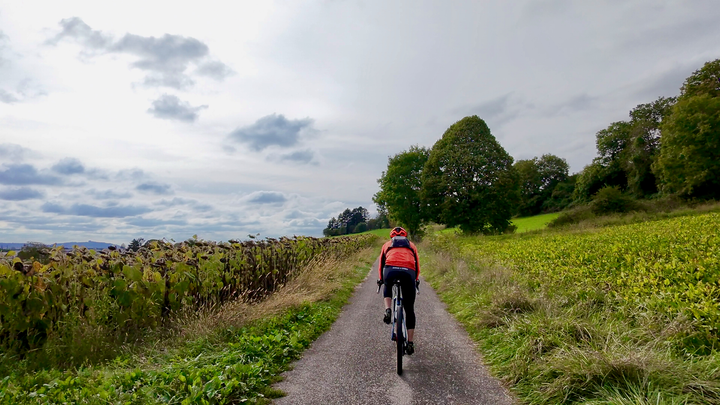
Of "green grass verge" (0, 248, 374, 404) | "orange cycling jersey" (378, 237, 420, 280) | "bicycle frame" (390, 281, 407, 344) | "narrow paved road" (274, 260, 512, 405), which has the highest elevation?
"orange cycling jersey" (378, 237, 420, 280)

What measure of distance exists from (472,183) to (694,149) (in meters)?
19.1

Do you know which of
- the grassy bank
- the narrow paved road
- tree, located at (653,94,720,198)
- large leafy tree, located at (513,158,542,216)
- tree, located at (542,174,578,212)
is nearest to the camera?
the grassy bank

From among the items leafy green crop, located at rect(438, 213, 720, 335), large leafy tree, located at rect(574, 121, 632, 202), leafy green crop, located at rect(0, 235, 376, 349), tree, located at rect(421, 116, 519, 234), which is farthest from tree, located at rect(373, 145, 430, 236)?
leafy green crop, located at rect(0, 235, 376, 349)

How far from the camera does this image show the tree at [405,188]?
47.1m

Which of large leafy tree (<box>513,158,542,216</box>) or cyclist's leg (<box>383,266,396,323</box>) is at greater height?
large leafy tree (<box>513,158,542,216</box>)

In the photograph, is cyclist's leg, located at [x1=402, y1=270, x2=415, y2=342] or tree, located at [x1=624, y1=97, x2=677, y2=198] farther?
tree, located at [x1=624, y1=97, x2=677, y2=198]

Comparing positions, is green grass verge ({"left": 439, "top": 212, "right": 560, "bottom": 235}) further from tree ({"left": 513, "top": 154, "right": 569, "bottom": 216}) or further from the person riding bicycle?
the person riding bicycle

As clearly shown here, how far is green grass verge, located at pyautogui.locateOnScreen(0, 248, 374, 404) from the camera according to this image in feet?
13.8

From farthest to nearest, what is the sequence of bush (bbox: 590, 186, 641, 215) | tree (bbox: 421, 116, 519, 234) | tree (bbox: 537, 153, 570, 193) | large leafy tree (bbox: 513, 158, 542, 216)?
tree (bbox: 537, 153, 570, 193) → large leafy tree (bbox: 513, 158, 542, 216) → bush (bbox: 590, 186, 641, 215) → tree (bbox: 421, 116, 519, 234)

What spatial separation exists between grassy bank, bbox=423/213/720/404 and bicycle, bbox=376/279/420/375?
4.68ft

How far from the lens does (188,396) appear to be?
4285 millimetres

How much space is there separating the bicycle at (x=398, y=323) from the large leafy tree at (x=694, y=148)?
126ft

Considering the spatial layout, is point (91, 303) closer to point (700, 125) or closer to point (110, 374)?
point (110, 374)

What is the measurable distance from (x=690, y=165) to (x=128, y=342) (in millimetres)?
42653
